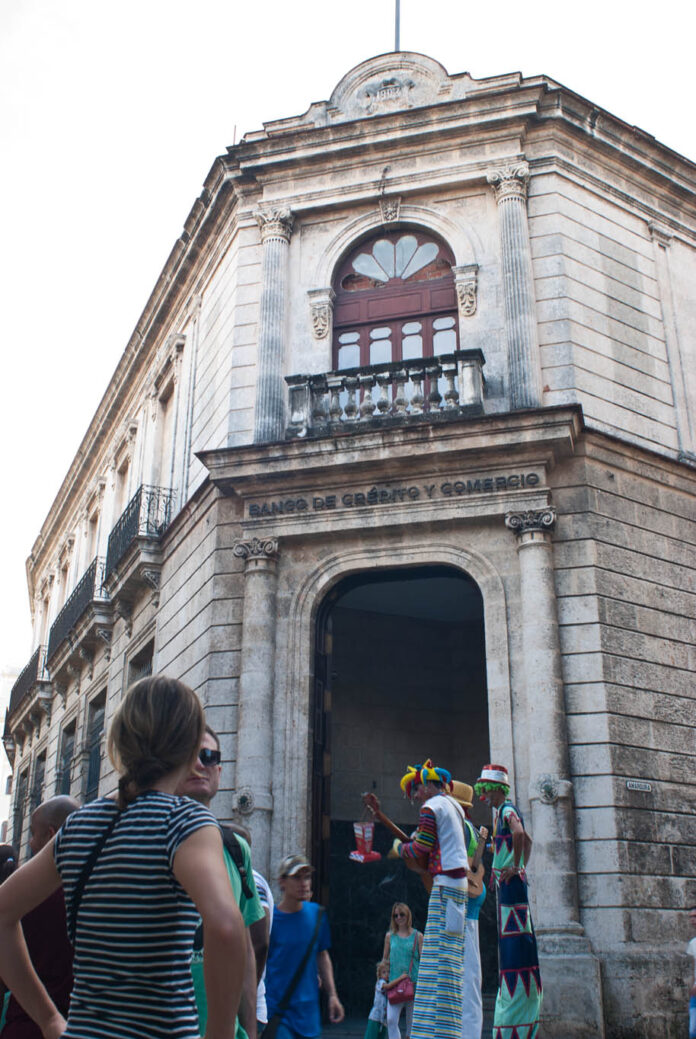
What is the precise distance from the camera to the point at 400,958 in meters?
8.43

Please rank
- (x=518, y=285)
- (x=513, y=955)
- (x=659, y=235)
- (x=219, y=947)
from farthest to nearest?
(x=659, y=235)
(x=518, y=285)
(x=513, y=955)
(x=219, y=947)

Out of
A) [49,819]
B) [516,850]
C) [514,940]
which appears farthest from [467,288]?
[49,819]

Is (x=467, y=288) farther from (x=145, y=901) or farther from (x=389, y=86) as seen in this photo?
(x=145, y=901)

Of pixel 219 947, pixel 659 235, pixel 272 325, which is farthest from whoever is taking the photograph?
pixel 659 235

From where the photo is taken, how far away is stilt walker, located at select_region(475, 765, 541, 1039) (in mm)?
6168

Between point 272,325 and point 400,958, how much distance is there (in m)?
8.03

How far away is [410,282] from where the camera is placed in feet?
44.9

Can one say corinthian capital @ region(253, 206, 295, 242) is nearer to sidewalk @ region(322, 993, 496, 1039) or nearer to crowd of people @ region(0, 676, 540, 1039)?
sidewalk @ region(322, 993, 496, 1039)

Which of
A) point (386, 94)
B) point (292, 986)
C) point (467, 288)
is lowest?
point (292, 986)

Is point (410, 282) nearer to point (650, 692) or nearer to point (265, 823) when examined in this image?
point (650, 692)

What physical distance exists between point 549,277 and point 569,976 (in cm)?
796

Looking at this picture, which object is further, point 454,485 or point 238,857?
point 454,485

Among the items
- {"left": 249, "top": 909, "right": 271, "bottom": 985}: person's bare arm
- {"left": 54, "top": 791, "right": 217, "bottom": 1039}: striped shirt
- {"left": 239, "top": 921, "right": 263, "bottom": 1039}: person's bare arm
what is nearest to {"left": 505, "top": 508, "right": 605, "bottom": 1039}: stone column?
{"left": 249, "top": 909, "right": 271, "bottom": 985}: person's bare arm

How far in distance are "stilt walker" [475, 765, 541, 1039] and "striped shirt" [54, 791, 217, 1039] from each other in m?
4.41
